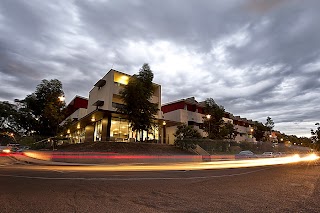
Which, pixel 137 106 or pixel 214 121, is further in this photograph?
pixel 214 121

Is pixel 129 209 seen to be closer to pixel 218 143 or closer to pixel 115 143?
pixel 115 143

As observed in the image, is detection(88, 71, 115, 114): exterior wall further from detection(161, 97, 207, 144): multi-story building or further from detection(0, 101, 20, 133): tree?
detection(0, 101, 20, 133): tree

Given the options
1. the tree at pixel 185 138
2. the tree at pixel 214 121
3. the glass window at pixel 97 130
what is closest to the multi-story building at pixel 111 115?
the glass window at pixel 97 130

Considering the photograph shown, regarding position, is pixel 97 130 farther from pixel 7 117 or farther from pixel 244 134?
pixel 244 134

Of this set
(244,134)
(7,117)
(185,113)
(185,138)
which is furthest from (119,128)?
(244,134)

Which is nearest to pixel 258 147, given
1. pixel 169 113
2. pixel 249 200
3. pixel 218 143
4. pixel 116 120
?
pixel 218 143

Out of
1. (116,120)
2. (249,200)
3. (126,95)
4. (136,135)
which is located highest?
(126,95)

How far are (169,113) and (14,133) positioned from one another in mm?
44573

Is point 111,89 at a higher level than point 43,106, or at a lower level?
higher

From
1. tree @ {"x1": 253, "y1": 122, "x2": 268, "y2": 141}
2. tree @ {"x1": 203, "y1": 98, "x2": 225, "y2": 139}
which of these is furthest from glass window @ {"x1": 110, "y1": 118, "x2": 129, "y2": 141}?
tree @ {"x1": 253, "y1": 122, "x2": 268, "y2": 141}

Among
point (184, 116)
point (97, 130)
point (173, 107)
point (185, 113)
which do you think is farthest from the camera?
point (173, 107)

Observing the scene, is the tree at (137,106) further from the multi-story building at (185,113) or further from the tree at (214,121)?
the tree at (214,121)

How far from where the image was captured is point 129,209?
15.9 feet

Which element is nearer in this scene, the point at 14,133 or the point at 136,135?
the point at 136,135
